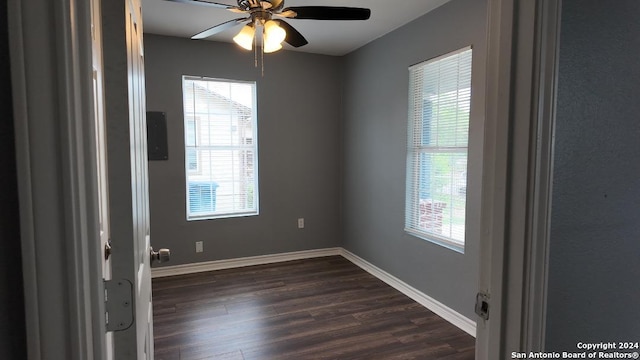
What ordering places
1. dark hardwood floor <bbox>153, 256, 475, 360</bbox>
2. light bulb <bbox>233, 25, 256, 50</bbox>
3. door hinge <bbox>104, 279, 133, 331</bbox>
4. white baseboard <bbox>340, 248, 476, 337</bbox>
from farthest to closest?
white baseboard <bbox>340, 248, 476, 337</bbox> < dark hardwood floor <bbox>153, 256, 475, 360</bbox> < light bulb <bbox>233, 25, 256, 50</bbox> < door hinge <bbox>104, 279, 133, 331</bbox>

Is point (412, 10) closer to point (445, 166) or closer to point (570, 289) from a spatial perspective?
point (445, 166)

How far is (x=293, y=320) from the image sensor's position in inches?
112

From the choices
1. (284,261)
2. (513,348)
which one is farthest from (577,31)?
(284,261)

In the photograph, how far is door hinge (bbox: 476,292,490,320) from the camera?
89cm

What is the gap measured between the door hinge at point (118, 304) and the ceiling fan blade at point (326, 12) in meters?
1.92

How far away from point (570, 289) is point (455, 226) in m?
2.06

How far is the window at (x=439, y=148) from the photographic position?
2.73m

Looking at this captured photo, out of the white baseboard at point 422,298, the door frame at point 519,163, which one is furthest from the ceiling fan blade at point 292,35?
the white baseboard at point 422,298

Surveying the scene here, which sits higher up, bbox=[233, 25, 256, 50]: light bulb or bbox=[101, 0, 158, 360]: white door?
bbox=[233, 25, 256, 50]: light bulb

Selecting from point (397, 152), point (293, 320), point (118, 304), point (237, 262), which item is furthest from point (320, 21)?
point (118, 304)

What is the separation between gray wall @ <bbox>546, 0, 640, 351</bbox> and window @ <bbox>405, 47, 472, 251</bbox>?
5.85ft

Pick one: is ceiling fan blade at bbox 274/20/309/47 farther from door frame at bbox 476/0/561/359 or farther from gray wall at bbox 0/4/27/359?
gray wall at bbox 0/4/27/359

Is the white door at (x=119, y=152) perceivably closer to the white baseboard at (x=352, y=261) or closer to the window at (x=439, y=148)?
the window at (x=439, y=148)

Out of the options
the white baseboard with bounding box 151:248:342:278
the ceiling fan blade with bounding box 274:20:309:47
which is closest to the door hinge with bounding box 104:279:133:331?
the ceiling fan blade with bounding box 274:20:309:47
